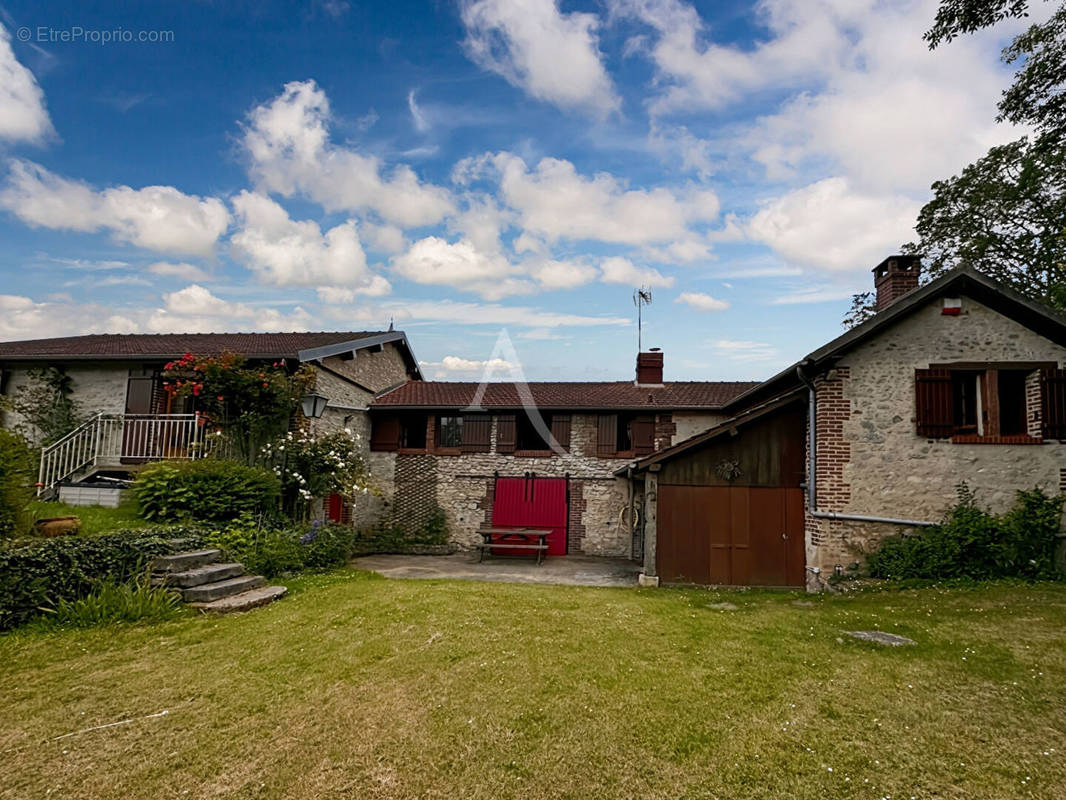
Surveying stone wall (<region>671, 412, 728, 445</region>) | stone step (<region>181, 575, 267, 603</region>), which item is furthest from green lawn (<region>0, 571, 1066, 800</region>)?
stone wall (<region>671, 412, 728, 445</region>)

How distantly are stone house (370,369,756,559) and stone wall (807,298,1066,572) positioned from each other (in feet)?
17.7

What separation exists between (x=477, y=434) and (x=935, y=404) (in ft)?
36.3

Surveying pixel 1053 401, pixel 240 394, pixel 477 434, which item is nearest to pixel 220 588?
pixel 240 394

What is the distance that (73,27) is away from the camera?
27.3 feet

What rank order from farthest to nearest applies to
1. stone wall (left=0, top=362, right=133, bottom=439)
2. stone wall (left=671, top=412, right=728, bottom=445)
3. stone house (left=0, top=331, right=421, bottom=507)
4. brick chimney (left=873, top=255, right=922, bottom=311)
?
stone wall (left=671, top=412, right=728, bottom=445)
stone wall (left=0, top=362, right=133, bottom=439)
stone house (left=0, top=331, right=421, bottom=507)
brick chimney (left=873, top=255, right=922, bottom=311)

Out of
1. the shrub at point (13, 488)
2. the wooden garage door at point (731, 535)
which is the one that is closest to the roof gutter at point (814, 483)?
the wooden garage door at point (731, 535)

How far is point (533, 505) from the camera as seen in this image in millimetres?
15688

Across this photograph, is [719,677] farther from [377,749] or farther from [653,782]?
[377,749]

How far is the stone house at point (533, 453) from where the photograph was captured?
15375 millimetres

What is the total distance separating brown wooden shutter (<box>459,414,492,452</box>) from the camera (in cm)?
1612

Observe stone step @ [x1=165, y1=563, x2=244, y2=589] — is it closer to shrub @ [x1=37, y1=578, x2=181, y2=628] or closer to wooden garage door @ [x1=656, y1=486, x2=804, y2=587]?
shrub @ [x1=37, y1=578, x2=181, y2=628]

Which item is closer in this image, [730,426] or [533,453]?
[730,426]

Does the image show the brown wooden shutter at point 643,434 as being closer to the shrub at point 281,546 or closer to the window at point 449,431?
the window at point 449,431

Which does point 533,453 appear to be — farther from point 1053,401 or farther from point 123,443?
point 1053,401
